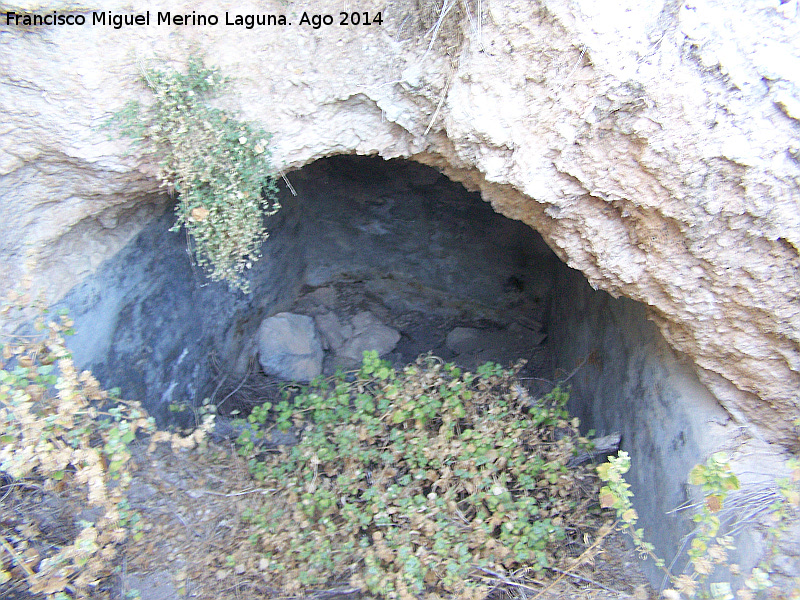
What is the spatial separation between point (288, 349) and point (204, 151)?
7.78ft

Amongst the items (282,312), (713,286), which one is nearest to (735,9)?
(713,286)

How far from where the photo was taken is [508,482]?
263cm

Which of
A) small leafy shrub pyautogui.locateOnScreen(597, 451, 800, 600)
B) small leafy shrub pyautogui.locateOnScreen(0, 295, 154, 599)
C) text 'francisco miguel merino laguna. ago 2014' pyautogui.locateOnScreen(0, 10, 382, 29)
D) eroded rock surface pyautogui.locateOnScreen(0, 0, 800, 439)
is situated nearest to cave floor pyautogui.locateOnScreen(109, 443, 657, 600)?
small leafy shrub pyautogui.locateOnScreen(0, 295, 154, 599)

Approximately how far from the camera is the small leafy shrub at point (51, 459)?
5.74 ft

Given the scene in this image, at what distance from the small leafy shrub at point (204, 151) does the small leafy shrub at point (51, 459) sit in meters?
0.68

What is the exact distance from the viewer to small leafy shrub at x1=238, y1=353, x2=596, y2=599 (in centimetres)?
228

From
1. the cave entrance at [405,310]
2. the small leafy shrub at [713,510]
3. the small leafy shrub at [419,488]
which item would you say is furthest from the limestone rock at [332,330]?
the small leafy shrub at [713,510]

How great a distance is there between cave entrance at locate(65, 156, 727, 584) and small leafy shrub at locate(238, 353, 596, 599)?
0.45 meters

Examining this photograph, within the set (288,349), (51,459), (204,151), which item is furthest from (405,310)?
(51,459)

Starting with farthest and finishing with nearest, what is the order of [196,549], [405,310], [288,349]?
[405,310] < [288,349] < [196,549]

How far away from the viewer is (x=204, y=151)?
2119 millimetres

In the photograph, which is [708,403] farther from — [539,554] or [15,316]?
[15,316]

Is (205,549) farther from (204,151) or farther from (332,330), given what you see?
(332,330)

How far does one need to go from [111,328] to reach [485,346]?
3.14 metres
